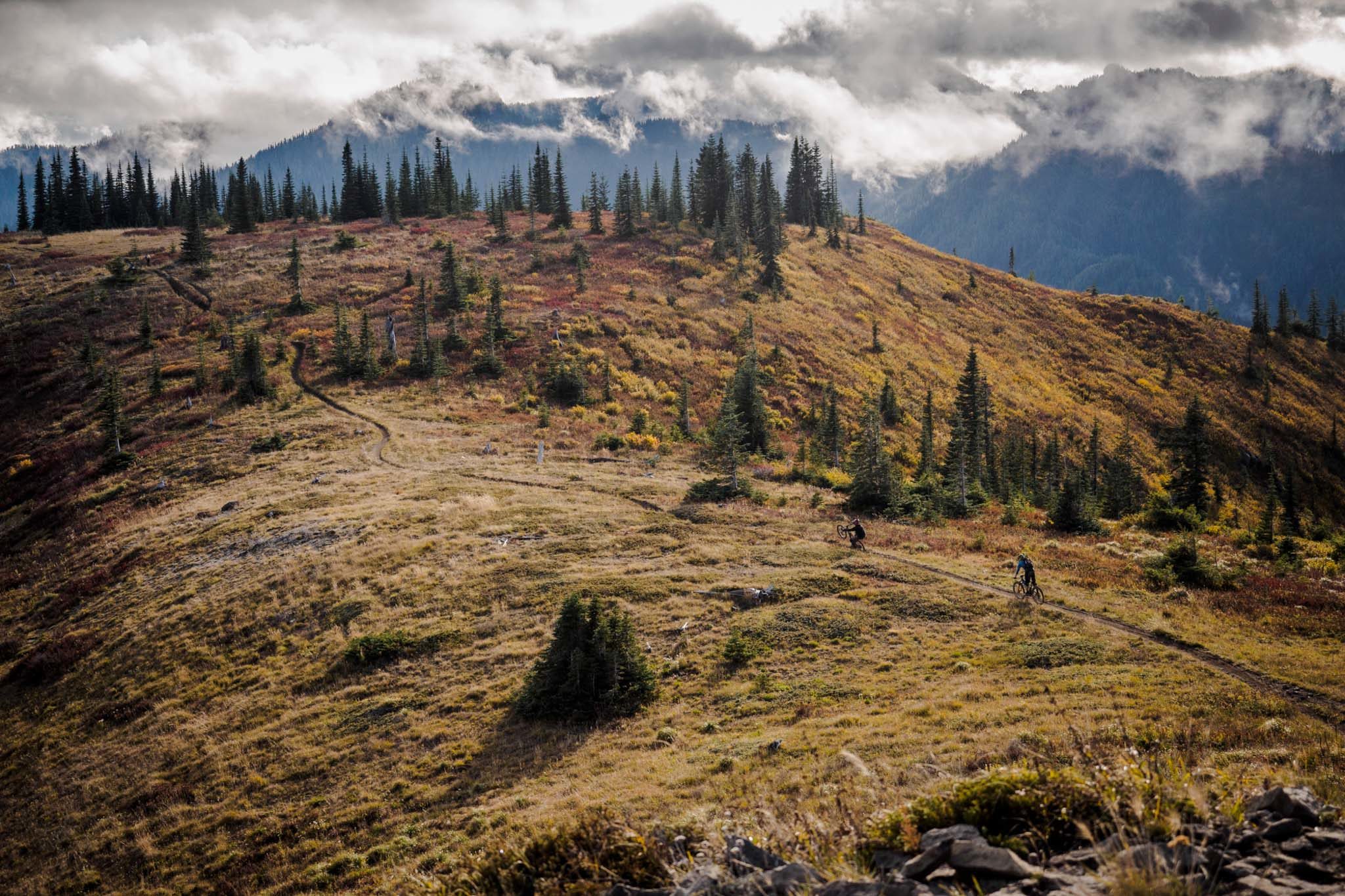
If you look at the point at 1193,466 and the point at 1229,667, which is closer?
the point at 1229,667

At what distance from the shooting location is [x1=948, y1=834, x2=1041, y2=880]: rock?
17.9 ft

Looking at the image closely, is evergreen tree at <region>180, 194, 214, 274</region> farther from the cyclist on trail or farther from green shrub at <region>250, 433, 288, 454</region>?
the cyclist on trail

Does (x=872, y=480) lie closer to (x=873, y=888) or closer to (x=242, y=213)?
(x=873, y=888)

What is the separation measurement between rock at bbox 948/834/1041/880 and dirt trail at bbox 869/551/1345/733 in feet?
41.9

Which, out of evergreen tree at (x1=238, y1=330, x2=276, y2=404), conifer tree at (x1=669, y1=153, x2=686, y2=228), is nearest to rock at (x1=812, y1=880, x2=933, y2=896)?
evergreen tree at (x1=238, y1=330, x2=276, y2=404)

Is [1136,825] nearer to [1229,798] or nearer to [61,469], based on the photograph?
[1229,798]

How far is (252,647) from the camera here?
25.0 metres

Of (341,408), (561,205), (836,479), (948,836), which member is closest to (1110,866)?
(948,836)

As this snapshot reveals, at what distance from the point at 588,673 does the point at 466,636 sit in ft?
22.5

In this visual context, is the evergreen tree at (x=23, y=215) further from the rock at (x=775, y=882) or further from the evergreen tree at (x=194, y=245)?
the rock at (x=775, y=882)

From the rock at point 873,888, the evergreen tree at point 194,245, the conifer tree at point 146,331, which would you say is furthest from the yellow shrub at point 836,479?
the evergreen tree at point 194,245

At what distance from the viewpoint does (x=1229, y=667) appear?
1681 cm

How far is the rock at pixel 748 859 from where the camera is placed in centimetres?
673

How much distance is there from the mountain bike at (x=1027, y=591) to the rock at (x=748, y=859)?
19146 millimetres
